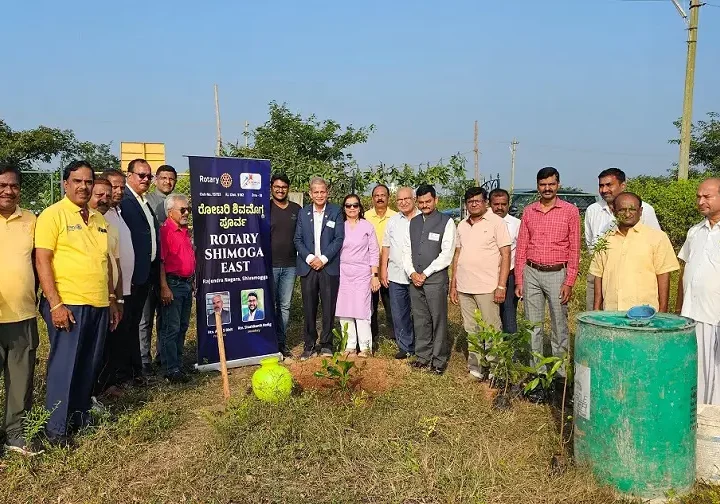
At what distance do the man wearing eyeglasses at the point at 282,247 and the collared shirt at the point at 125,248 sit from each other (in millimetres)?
1577

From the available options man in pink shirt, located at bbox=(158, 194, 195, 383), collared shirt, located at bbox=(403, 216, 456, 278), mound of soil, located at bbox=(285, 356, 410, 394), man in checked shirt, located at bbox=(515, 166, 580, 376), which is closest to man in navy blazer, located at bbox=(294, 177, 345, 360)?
mound of soil, located at bbox=(285, 356, 410, 394)

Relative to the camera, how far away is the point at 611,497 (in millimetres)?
2967

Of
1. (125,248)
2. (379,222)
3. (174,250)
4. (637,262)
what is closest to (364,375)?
(174,250)

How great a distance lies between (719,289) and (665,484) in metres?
1.42

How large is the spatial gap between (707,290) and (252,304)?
3914 millimetres

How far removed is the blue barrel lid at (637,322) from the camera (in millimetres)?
2895

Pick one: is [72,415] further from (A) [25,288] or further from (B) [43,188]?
(B) [43,188]

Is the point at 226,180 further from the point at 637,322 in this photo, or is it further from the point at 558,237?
the point at 637,322

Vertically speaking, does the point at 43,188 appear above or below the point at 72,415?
above

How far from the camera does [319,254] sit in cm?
573

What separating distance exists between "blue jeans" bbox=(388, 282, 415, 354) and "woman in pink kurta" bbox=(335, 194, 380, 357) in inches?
10.8

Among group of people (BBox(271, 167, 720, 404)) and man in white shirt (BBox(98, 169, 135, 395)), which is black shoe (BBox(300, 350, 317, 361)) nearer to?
group of people (BBox(271, 167, 720, 404))

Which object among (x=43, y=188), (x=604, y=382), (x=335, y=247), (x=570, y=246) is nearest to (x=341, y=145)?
(x=43, y=188)

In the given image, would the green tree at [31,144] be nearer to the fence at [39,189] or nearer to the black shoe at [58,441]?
the fence at [39,189]
